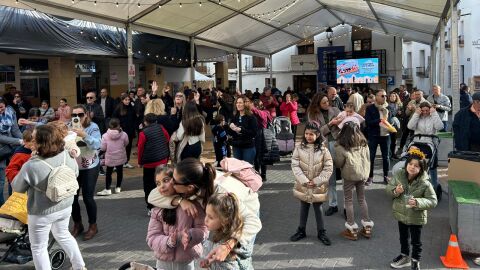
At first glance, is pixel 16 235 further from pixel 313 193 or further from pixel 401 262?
pixel 401 262

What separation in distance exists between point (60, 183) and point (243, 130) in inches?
140

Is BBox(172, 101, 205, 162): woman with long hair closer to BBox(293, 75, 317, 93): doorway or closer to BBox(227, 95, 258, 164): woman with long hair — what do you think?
BBox(227, 95, 258, 164): woman with long hair

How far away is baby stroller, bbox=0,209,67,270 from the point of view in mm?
4645

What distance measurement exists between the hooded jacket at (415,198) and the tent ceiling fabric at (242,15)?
8.49 m

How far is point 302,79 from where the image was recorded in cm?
3478

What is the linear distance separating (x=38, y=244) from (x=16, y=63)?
11065 millimetres

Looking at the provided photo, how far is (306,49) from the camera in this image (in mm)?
33969

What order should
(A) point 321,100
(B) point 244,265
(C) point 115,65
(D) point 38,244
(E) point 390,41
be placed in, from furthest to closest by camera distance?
(E) point 390,41 < (C) point 115,65 < (A) point 321,100 < (D) point 38,244 < (B) point 244,265

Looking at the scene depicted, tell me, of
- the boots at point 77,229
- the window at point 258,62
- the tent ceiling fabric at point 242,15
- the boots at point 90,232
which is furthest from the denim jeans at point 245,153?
the window at point 258,62

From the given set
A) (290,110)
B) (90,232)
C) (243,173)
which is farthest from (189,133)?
(290,110)

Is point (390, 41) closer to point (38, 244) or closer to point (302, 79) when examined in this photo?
point (302, 79)

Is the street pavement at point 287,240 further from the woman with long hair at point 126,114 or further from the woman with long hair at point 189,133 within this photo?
the woman with long hair at point 126,114

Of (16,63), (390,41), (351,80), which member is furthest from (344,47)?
(16,63)

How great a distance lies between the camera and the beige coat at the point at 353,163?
18.2 ft
